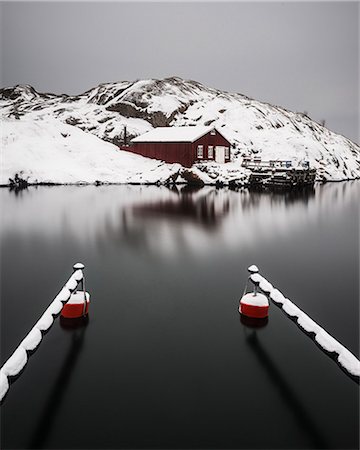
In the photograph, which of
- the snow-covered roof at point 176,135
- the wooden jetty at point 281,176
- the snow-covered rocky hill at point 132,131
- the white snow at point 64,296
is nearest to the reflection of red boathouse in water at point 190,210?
the white snow at point 64,296

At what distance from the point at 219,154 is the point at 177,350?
4954 centimetres

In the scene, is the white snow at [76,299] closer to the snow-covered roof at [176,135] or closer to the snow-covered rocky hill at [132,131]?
the snow-covered rocky hill at [132,131]

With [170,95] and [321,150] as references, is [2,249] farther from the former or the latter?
[170,95]

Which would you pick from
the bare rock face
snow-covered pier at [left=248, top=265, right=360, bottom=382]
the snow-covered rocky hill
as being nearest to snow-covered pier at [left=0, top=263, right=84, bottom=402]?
snow-covered pier at [left=248, top=265, right=360, bottom=382]

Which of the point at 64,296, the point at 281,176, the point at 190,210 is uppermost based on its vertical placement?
the point at 281,176

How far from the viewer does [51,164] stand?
4972 cm

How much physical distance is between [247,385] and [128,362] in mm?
2076

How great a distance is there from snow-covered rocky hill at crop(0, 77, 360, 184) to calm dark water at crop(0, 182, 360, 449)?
33.3 m

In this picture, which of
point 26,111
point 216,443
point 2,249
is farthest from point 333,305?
point 26,111

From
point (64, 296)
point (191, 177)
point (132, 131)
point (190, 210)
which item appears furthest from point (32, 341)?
point (132, 131)

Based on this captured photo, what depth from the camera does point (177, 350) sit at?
24.8ft

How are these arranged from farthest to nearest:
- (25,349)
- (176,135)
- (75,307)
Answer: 1. (176,135)
2. (75,307)
3. (25,349)

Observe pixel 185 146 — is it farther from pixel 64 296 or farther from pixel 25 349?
pixel 25 349

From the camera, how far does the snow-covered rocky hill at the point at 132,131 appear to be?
5047cm
